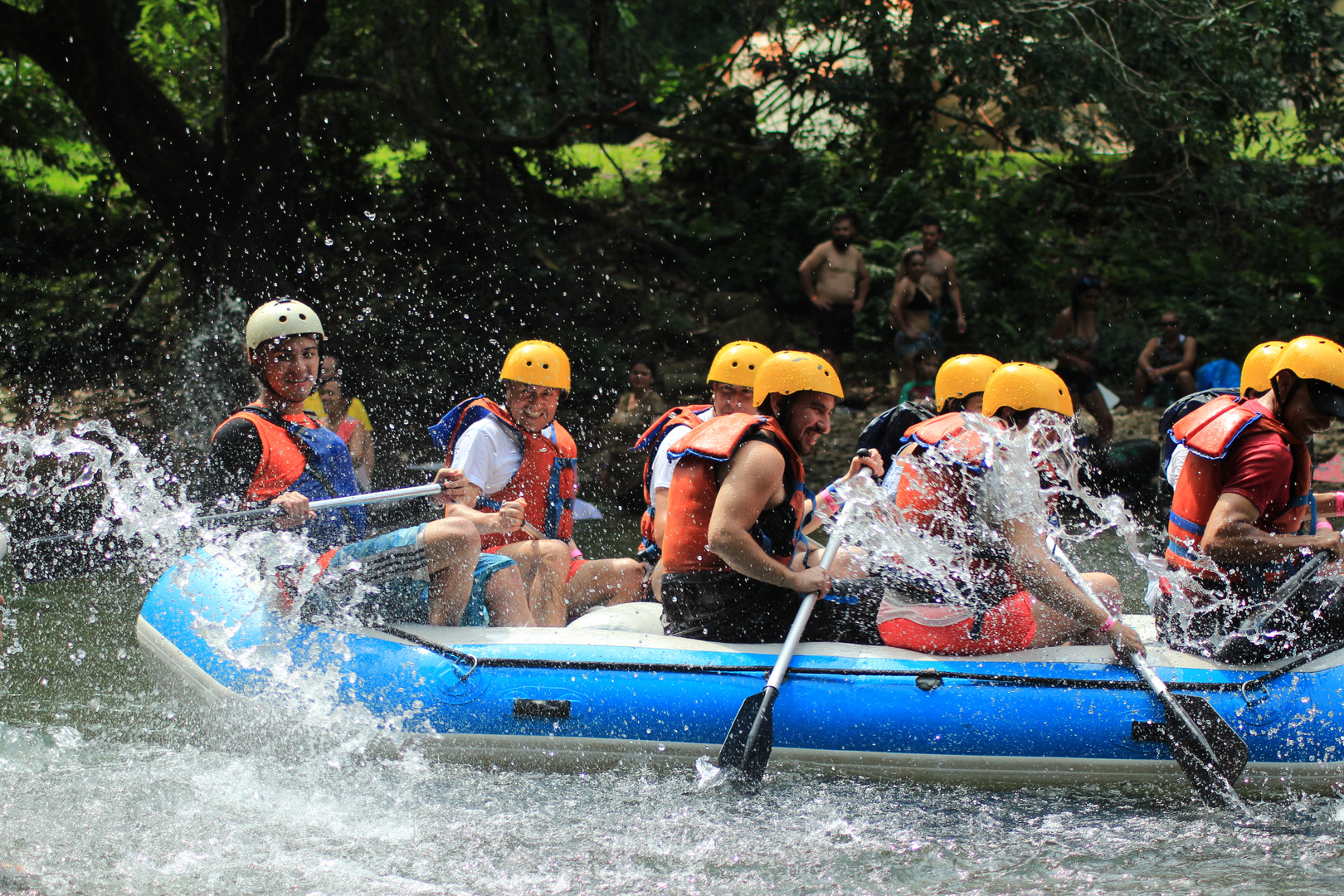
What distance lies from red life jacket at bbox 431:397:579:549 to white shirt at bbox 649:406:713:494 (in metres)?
0.40

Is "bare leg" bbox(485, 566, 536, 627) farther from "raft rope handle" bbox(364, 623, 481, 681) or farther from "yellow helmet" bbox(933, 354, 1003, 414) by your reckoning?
"yellow helmet" bbox(933, 354, 1003, 414)

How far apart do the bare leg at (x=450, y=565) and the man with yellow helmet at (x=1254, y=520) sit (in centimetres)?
258

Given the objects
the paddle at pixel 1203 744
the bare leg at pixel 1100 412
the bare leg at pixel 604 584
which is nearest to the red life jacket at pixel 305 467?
the bare leg at pixel 604 584

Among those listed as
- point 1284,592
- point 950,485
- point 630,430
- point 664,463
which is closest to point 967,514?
point 950,485

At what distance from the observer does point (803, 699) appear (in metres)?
4.46

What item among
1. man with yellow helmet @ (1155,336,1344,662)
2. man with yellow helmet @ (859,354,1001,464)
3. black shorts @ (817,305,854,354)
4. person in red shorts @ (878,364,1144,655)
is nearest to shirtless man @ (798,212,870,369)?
black shorts @ (817,305,854,354)

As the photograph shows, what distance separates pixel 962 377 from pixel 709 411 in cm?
114

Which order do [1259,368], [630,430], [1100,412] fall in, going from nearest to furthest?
[1259,368]
[1100,412]
[630,430]

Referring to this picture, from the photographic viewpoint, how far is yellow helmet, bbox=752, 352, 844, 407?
14.2 ft

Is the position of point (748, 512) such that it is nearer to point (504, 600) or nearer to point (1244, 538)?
point (504, 600)

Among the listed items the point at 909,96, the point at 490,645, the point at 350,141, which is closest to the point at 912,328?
the point at 909,96

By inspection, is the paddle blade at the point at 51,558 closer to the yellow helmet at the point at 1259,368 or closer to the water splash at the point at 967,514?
the water splash at the point at 967,514

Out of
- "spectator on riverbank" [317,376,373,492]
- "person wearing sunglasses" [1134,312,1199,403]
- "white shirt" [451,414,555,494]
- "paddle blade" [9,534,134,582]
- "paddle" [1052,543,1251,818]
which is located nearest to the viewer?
"paddle" [1052,543,1251,818]

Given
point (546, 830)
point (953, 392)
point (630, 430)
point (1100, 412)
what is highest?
point (1100, 412)
